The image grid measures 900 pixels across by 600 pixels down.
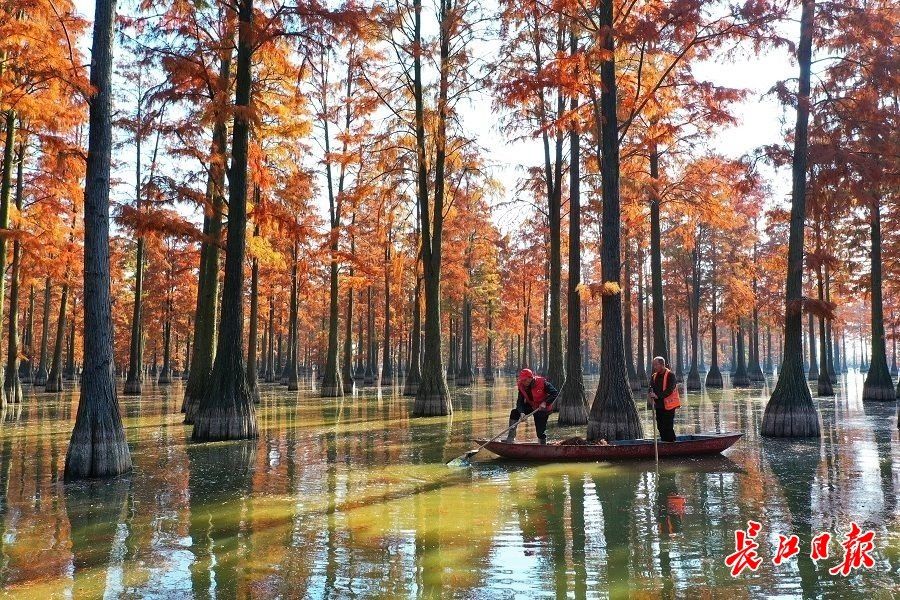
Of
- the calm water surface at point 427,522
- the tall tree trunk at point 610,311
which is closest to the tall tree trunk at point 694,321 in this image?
the calm water surface at point 427,522


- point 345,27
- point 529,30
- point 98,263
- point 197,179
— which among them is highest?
point 529,30

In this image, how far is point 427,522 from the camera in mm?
7852

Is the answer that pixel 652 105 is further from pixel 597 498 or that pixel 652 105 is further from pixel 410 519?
pixel 410 519

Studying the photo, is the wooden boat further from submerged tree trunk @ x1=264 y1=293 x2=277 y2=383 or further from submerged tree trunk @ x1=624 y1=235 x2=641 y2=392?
submerged tree trunk @ x1=264 y1=293 x2=277 y2=383

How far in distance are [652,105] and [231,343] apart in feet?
39.6

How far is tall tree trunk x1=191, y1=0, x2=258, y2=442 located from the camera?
14.7 meters

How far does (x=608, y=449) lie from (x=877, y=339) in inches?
739

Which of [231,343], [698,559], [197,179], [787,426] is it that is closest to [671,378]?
[787,426]

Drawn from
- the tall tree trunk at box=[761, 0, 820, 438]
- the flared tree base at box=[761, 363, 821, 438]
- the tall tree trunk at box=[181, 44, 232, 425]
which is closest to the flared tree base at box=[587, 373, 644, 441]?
the tall tree trunk at box=[761, 0, 820, 438]

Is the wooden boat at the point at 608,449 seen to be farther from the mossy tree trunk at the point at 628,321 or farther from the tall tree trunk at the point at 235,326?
the mossy tree trunk at the point at 628,321

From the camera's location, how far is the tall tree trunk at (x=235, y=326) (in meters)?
14.7

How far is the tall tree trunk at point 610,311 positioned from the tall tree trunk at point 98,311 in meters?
9.28

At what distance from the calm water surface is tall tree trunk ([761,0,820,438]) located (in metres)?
0.87

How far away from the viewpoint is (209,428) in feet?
48.3
